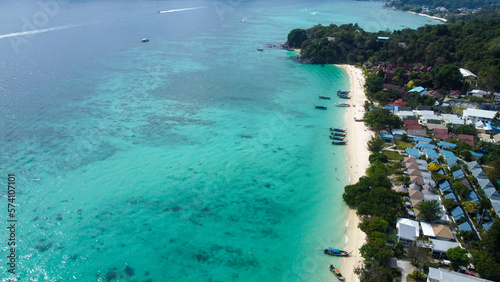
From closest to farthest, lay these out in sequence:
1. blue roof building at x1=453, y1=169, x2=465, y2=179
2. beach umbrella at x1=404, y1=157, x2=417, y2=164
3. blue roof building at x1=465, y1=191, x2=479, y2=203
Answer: blue roof building at x1=465, y1=191, x2=479, y2=203 < blue roof building at x1=453, y1=169, x2=465, y2=179 < beach umbrella at x1=404, y1=157, x2=417, y2=164

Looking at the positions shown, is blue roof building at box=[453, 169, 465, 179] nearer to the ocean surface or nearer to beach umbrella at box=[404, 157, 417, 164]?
beach umbrella at box=[404, 157, 417, 164]

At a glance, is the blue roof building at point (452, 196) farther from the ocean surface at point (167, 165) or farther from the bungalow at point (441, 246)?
the ocean surface at point (167, 165)

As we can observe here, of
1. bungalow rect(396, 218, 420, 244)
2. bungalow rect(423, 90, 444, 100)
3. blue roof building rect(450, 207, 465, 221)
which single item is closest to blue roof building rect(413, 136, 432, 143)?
blue roof building rect(450, 207, 465, 221)

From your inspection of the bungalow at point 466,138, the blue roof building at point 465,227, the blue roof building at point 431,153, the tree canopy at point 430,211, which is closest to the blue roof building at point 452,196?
the tree canopy at point 430,211

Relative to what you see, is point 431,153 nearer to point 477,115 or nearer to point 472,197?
point 472,197

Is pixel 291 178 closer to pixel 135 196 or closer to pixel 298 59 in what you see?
pixel 135 196
